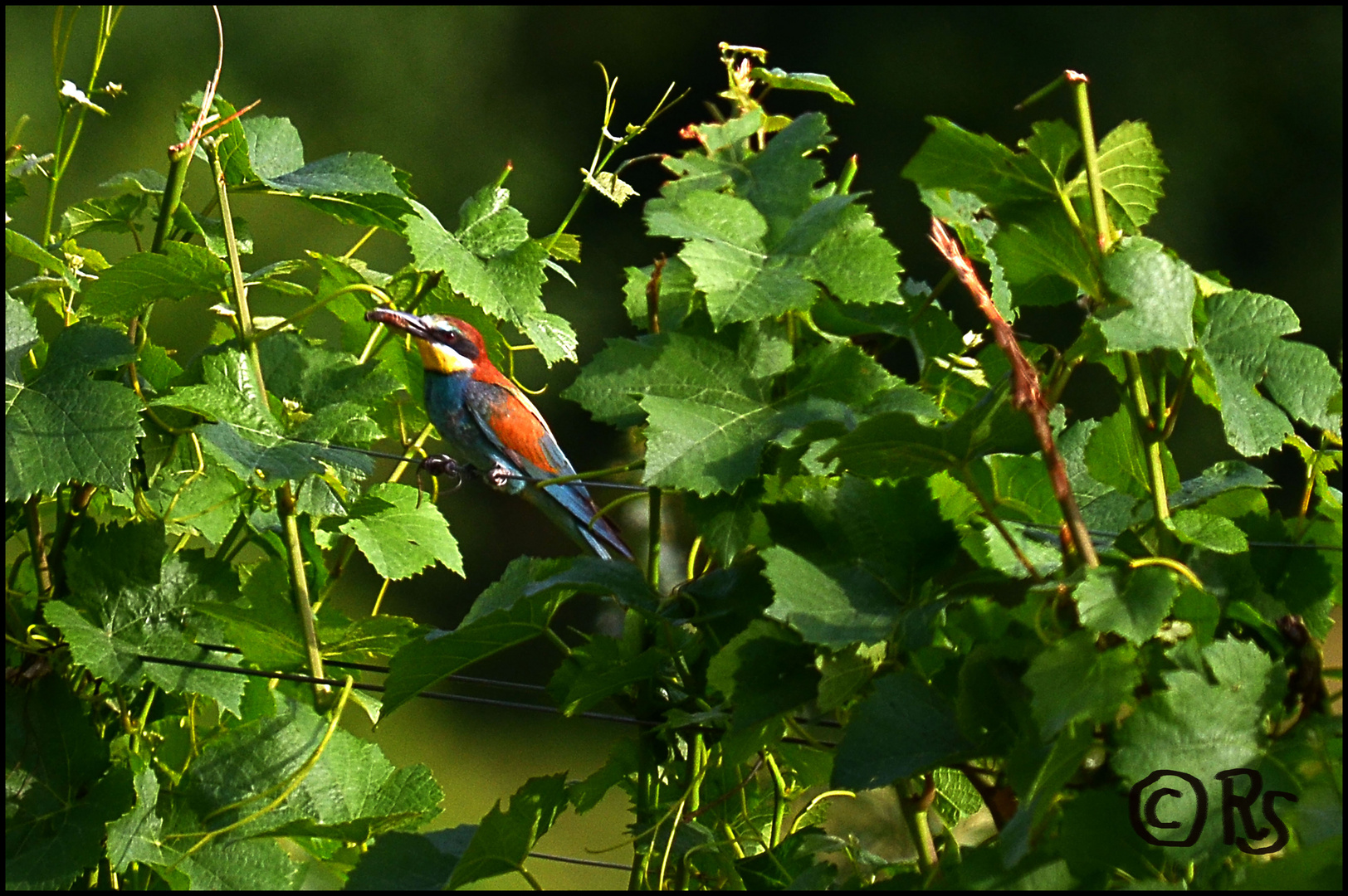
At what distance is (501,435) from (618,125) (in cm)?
478

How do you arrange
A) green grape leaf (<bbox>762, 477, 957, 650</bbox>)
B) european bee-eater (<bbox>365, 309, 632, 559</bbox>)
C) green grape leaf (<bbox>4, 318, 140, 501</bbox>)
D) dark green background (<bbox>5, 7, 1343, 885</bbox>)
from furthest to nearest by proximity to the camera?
dark green background (<bbox>5, 7, 1343, 885</bbox>), european bee-eater (<bbox>365, 309, 632, 559</bbox>), green grape leaf (<bbox>4, 318, 140, 501</bbox>), green grape leaf (<bbox>762, 477, 957, 650</bbox>)

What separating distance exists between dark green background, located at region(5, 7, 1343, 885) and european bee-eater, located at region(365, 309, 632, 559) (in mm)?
3476

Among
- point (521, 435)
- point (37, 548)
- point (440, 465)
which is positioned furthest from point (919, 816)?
point (521, 435)

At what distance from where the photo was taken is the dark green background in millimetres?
5652

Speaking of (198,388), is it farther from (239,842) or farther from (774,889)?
(774,889)

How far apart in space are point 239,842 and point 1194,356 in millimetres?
769

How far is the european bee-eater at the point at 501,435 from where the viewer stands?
1.50 metres

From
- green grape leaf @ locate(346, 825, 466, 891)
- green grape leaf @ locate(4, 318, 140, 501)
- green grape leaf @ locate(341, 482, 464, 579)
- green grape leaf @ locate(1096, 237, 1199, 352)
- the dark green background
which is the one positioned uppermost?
green grape leaf @ locate(1096, 237, 1199, 352)

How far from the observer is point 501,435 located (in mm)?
1810

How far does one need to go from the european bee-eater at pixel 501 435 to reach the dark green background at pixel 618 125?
348 cm

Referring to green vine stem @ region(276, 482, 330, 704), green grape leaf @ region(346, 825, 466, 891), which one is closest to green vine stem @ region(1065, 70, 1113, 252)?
green grape leaf @ region(346, 825, 466, 891)

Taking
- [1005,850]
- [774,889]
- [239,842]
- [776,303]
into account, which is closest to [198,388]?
[239,842]

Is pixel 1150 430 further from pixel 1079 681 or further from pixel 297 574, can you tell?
pixel 297 574

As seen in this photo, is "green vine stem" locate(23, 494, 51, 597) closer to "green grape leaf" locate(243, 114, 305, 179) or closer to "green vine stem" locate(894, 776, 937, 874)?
"green grape leaf" locate(243, 114, 305, 179)
